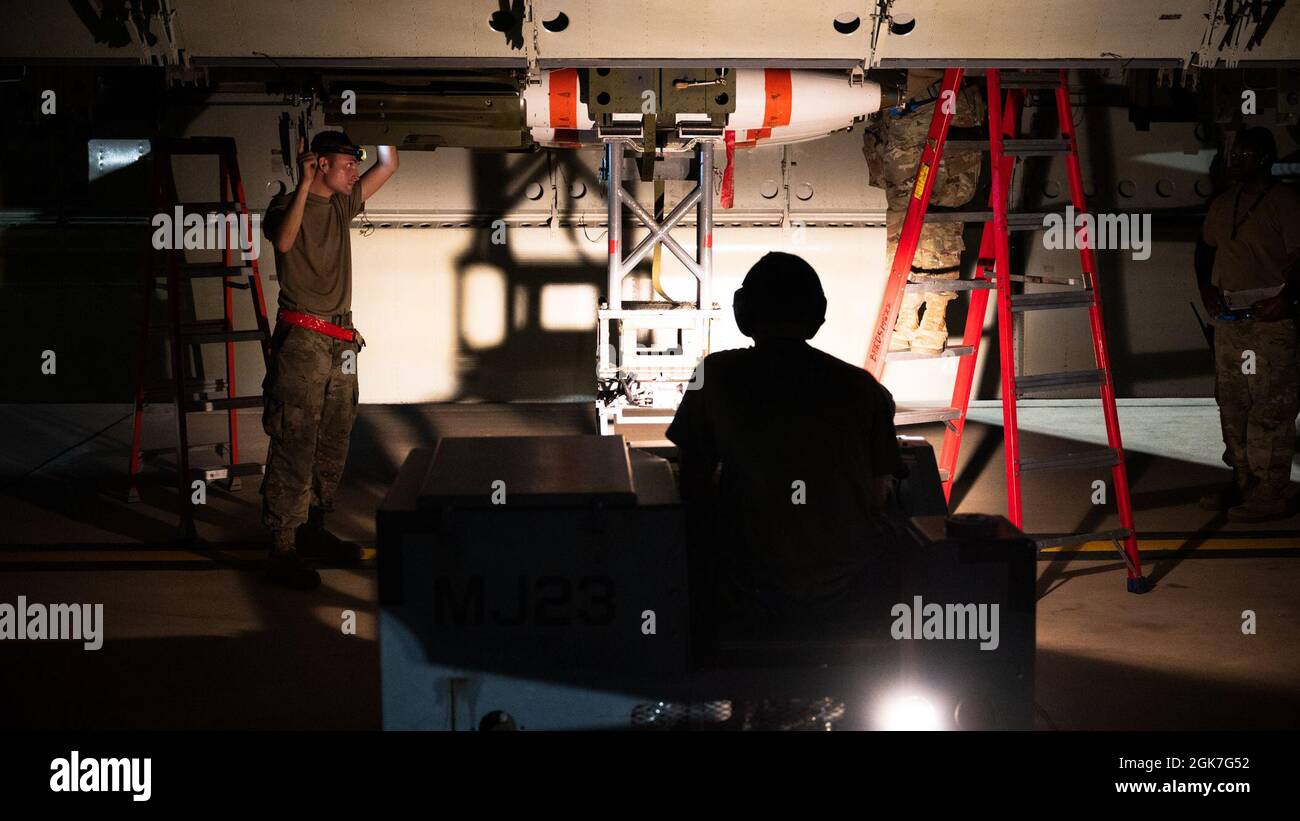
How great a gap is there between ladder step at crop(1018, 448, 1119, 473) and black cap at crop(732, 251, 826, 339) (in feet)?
8.78

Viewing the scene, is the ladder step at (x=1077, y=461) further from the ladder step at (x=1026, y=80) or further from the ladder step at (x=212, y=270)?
the ladder step at (x=212, y=270)

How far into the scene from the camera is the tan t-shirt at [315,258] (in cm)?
578

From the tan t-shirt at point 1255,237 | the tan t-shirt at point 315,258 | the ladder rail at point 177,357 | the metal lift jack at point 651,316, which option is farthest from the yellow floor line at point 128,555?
the tan t-shirt at point 1255,237

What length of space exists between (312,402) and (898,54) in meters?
3.16

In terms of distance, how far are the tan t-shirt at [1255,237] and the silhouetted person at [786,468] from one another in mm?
4486

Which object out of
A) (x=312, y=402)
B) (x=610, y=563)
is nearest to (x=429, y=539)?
(x=610, y=563)

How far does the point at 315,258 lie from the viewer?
5820 millimetres

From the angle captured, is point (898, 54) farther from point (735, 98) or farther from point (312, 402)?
point (312, 402)

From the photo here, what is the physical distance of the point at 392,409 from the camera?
10.6 metres

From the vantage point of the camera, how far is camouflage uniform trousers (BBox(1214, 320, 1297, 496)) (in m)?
6.83

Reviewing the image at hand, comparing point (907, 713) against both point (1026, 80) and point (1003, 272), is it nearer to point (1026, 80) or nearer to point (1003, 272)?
point (1003, 272)

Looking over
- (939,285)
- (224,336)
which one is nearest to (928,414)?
(939,285)

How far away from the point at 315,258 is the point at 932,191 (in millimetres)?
3063
